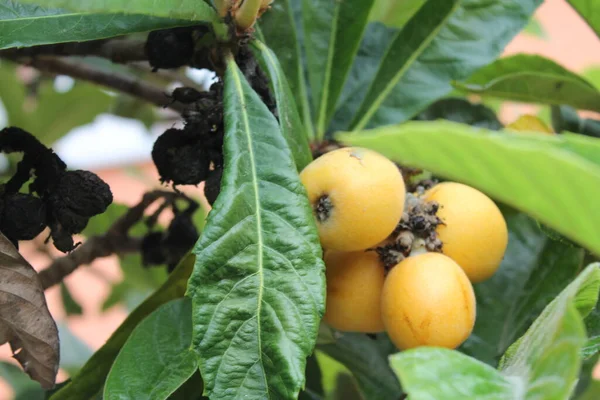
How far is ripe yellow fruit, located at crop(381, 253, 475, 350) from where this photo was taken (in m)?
0.59

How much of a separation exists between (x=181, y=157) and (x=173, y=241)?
240 mm

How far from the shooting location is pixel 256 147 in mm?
608

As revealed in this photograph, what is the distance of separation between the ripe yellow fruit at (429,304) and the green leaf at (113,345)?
0.19 metres

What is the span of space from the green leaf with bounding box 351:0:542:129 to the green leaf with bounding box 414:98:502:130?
13 cm

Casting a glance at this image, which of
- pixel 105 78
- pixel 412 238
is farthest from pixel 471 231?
pixel 105 78

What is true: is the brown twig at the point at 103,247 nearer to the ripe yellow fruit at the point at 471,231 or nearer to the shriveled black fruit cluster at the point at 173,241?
the shriveled black fruit cluster at the point at 173,241

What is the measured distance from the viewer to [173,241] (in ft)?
2.91

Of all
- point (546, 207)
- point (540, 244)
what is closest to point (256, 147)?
point (546, 207)

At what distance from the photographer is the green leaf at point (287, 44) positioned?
0.78 metres

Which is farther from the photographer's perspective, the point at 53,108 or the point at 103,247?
the point at 53,108

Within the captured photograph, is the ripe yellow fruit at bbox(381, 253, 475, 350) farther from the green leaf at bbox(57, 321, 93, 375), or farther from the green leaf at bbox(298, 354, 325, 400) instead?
the green leaf at bbox(57, 321, 93, 375)

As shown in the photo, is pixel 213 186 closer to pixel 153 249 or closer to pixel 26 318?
pixel 26 318

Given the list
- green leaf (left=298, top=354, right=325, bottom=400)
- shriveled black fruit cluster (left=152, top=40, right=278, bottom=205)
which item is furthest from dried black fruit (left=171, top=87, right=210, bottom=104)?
green leaf (left=298, top=354, right=325, bottom=400)

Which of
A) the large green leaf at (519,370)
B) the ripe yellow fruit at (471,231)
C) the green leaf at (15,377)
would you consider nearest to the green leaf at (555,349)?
the large green leaf at (519,370)
